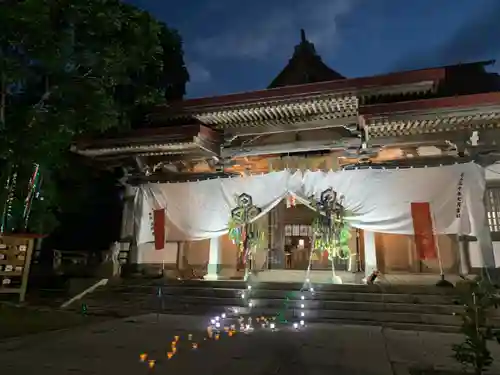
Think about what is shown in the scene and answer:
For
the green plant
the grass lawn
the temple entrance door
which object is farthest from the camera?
the temple entrance door

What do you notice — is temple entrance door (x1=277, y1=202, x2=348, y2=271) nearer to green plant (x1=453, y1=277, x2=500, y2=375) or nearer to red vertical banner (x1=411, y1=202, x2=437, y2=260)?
red vertical banner (x1=411, y1=202, x2=437, y2=260)

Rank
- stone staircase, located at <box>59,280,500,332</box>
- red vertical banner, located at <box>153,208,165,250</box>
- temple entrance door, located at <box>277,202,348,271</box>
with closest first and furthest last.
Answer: stone staircase, located at <box>59,280,500,332</box>, red vertical banner, located at <box>153,208,165,250</box>, temple entrance door, located at <box>277,202,348,271</box>

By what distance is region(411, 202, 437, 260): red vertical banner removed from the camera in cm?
916

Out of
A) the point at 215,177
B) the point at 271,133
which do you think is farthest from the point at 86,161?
the point at 271,133

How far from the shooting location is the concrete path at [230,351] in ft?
13.5

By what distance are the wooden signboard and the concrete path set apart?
13.2ft

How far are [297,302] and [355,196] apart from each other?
344cm

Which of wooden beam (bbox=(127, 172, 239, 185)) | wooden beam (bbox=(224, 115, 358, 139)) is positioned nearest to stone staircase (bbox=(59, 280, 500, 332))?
wooden beam (bbox=(127, 172, 239, 185))

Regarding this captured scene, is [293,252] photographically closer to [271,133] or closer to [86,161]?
[271,133]

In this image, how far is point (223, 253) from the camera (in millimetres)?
13023

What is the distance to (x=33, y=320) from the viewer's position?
7504mm

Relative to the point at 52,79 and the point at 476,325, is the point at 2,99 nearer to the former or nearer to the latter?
the point at 52,79

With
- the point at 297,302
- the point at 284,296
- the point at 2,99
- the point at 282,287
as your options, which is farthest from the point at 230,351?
the point at 2,99

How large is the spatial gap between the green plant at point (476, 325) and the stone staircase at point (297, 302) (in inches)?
139
